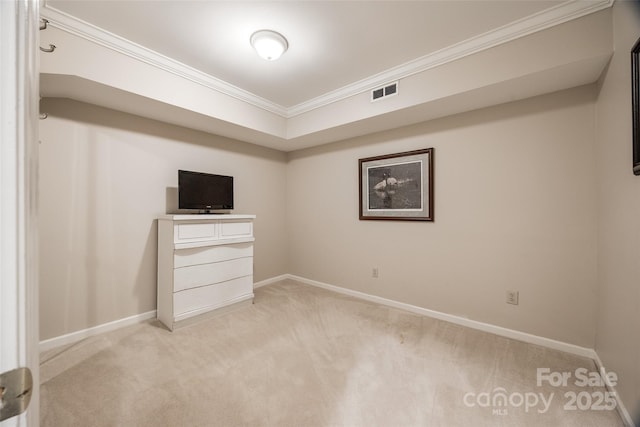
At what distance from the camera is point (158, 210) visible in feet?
9.61

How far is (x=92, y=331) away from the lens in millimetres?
2486

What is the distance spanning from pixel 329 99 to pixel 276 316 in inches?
101

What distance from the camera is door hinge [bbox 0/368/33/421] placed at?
0.41 m

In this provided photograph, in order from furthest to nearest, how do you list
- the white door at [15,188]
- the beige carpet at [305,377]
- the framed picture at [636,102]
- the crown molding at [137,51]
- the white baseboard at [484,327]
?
1. the white baseboard at [484,327]
2. the crown molding at [137,51]
3. the beige carpet at [305,377]
4. the framed picture at [636,102]
5. the white door at [15,188]

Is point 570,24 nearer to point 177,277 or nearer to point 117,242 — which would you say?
point 177,277

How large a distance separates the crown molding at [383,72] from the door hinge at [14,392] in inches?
100

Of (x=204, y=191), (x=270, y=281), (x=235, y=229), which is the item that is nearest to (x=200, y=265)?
(x=235, y=229)

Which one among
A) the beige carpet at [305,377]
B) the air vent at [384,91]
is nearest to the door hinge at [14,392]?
the beige carpet at [305,377]

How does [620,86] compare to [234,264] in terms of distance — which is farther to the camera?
[234,264]

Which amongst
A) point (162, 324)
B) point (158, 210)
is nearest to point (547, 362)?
point (162, 324)

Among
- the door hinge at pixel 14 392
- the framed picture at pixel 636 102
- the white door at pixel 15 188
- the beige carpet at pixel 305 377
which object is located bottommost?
the beige carpet at pixel 305 377

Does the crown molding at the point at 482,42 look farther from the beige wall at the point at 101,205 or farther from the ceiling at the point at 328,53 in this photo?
the beige wall at the point at 101,205

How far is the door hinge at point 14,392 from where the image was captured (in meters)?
0.41

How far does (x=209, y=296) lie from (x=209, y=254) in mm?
448
